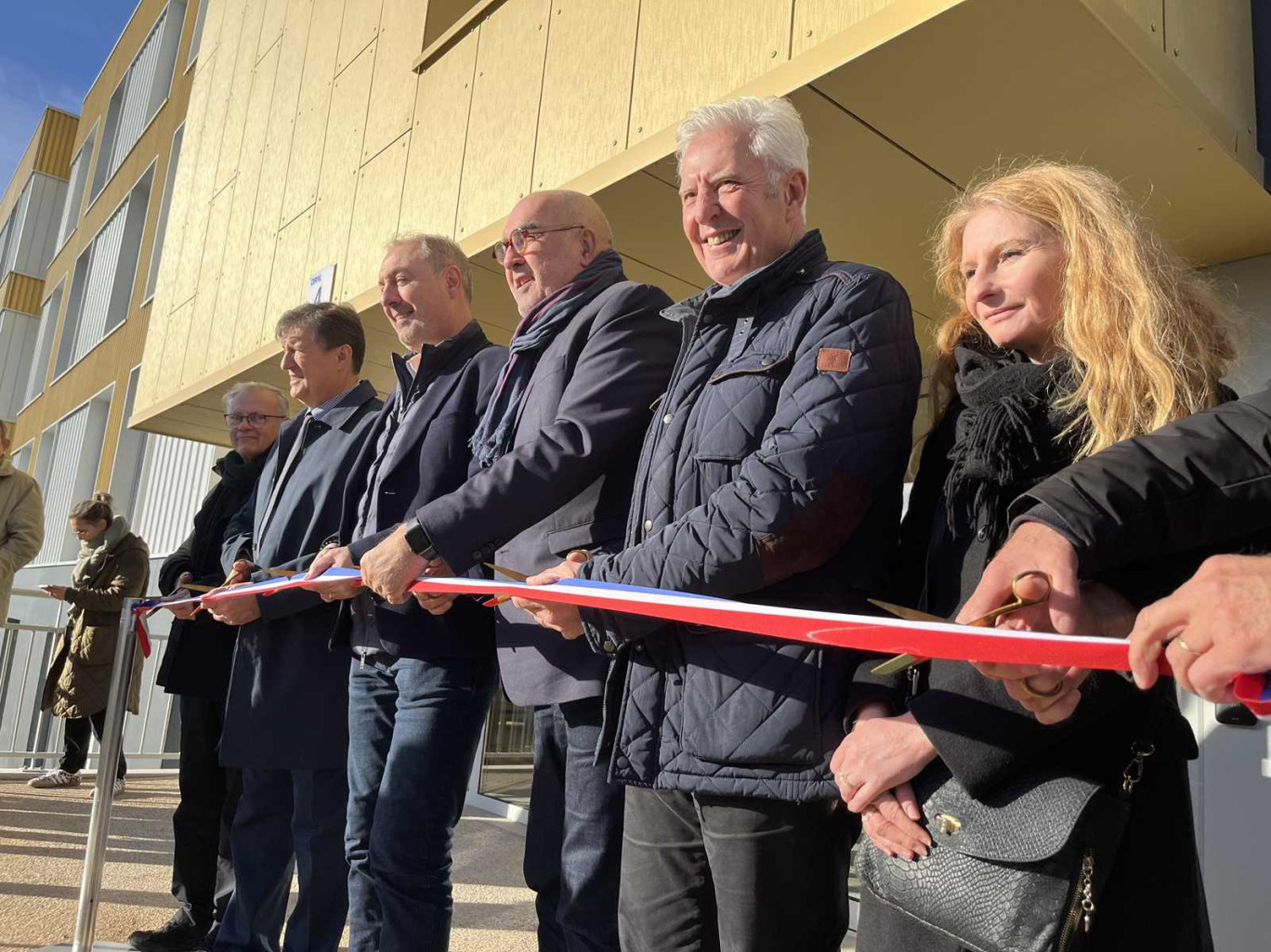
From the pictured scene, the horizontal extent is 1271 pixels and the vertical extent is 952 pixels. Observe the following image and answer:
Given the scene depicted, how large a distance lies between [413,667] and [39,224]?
25.4 meters

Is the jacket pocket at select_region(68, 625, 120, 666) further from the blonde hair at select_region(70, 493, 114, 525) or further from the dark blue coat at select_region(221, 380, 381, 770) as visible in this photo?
the dark blue coat at select_region(221, 380, 381, 770)

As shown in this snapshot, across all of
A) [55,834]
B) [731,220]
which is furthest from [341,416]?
[55,834]

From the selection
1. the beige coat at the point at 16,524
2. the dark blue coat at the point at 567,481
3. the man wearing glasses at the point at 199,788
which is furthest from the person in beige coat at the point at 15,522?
the dark blue coat at the point at 567,481

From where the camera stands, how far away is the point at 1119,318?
52.3 inches

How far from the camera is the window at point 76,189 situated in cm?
2033

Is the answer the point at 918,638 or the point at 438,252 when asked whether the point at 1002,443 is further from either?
the point at 438,252

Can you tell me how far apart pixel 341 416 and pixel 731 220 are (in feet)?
5.79

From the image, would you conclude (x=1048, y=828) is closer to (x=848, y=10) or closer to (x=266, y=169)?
(x=848, y=10)

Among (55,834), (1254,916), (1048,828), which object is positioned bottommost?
(55,834)

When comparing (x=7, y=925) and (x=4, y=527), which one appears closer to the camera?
(x=7, y=925)

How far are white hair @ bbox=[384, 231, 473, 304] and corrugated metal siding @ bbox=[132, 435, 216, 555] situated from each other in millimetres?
8814

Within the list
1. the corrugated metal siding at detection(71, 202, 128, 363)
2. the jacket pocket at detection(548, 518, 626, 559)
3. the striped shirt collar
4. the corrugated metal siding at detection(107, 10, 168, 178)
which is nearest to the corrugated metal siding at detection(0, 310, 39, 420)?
the corrugated metal siding at detection(71, 202, 128, 363)

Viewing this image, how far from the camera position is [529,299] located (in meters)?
2.58

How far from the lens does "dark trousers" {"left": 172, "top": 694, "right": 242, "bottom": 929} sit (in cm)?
349
